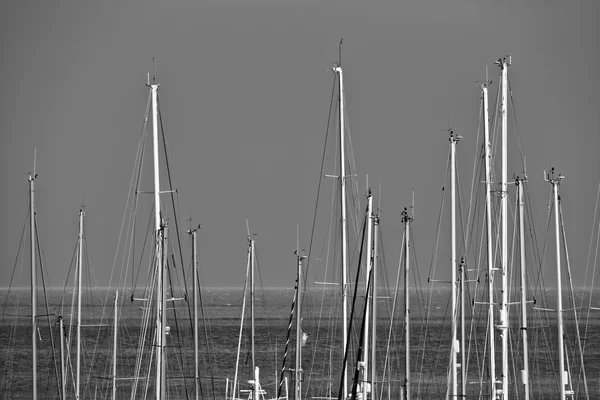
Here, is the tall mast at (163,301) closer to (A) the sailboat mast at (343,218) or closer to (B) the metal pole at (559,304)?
(A) the sailboat mast at (343,218)

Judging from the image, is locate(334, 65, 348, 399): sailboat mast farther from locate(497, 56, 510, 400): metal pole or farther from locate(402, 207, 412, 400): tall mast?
locate(497, 56, 510, 400): metal pole

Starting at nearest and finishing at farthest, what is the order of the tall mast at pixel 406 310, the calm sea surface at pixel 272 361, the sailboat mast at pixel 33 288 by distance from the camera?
the tall mast at pixel 406 310 → the sailboat mast at pixel 33 288 → the calm sea surface at pixel 272 361

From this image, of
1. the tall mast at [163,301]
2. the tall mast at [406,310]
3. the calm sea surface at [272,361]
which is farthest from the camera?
the calm sea surface at [272,361]

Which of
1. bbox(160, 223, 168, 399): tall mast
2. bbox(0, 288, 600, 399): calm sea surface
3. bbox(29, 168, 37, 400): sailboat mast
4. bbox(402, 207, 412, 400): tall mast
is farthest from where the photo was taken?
bbox(0, 288, 600, 399): calm sea surface

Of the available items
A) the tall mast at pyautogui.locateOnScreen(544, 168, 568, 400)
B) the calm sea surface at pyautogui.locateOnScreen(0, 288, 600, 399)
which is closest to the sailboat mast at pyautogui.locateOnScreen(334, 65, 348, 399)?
the tall mast at pyautogui.locateOnScreen(544, 168, 568, 400)

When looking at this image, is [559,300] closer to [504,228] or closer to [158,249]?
[504,228]

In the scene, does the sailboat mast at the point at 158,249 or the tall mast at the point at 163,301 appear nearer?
the tall mast at the point at 163,301

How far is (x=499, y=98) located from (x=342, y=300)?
23.6 feet

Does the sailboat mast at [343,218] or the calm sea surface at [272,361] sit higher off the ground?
the sailboat mast at [343,218]

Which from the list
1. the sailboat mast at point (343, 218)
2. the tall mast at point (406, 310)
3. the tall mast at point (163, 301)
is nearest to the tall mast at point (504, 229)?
the tall mast at point (406, 310)

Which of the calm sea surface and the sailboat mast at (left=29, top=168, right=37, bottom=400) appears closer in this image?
the sailboat mast at (left=29, top=168, right=37, bottom=400)

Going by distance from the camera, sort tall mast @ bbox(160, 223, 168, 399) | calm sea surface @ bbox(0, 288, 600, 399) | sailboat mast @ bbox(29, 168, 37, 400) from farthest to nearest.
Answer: calm sea surface @ bbox(0, 288, 600, 399)
sailboat mast @ bbox(29, 168, 37, 400)
tall mast @ bbox(160, 223, 168, 399)

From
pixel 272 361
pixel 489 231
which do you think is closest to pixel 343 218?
pixel 489 231

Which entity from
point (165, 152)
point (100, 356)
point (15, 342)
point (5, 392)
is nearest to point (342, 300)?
point (165, 152)
